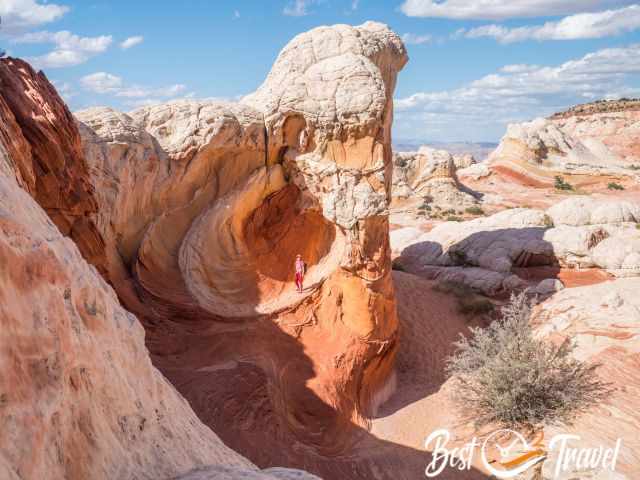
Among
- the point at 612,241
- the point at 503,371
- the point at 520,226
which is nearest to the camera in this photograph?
the point at 503,371

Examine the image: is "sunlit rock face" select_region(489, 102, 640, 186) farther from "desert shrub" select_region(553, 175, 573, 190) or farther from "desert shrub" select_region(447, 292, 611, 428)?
"desert shrub" select_region(447, 292, 611, 428)

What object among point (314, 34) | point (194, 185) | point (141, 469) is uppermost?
point (314, 34)

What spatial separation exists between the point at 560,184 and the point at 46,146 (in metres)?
29.6

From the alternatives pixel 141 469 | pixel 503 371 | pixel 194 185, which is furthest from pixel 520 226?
pixel 141 469

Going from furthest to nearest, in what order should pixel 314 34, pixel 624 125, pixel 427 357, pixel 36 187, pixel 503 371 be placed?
pixel 624 125 < pixel 427 357 < pixel 314 34 < pixel 503 371 < pixel 36 187

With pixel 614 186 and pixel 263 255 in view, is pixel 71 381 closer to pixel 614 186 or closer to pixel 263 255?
pixel 263 255

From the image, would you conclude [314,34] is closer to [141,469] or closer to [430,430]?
[430,430]

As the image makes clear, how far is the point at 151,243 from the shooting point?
8.76 m

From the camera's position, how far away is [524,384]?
318 inches

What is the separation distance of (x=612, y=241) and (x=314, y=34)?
10.0 meters

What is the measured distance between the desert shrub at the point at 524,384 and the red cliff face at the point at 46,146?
20.0 ft
